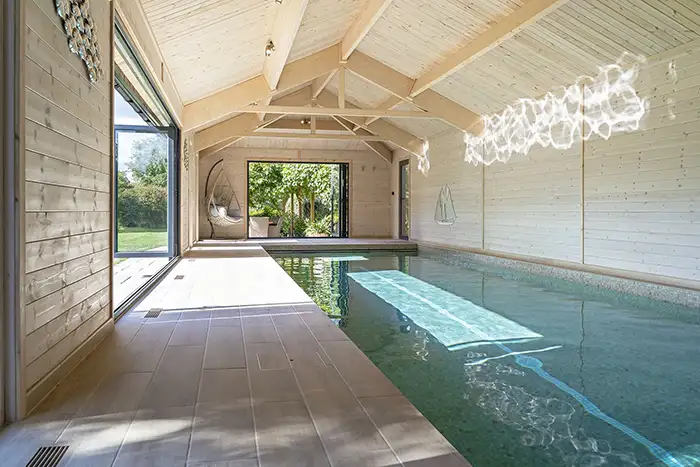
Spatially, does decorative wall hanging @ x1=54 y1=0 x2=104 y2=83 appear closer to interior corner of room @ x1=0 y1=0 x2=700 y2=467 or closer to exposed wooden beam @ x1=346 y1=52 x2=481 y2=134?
interior corner of room @ x1=0 y1=0 x2=700 y2=467

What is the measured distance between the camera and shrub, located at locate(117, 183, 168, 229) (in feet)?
26.2

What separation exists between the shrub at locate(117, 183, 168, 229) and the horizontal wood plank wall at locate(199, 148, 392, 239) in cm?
495

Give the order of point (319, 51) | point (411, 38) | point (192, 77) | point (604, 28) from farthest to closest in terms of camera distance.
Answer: point (319, 51), point (411, 38), point (192, 77), point (604, 28)

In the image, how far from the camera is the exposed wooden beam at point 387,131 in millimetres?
11609

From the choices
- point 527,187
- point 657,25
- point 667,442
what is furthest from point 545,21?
point 667,442

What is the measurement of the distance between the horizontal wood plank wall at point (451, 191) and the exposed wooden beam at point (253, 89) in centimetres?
329

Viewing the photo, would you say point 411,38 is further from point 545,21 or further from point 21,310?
point 21,310

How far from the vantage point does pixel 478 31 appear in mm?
6609

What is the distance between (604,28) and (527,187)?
287cm

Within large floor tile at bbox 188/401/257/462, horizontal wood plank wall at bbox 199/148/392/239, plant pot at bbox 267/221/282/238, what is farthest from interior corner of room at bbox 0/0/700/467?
plant pot at bbox 267/221/282/238

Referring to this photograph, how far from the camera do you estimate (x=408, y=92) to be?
28.8ft

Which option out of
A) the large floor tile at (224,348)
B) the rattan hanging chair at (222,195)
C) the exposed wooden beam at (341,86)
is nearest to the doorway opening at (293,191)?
the rattan hanging chair at (222,195)

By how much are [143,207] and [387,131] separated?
5838mm

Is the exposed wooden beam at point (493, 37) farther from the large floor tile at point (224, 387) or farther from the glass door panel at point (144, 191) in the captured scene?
the large floor tile at point (224, 387)
